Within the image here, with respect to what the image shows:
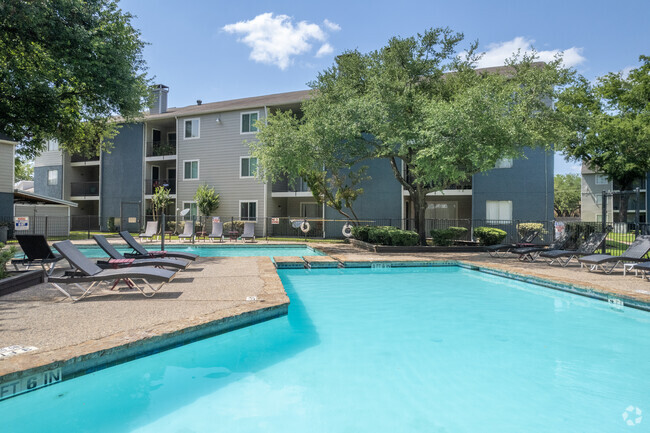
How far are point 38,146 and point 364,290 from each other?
1752cm

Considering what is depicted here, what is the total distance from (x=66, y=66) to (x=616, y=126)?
31103mm

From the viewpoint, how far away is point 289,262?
1181cm

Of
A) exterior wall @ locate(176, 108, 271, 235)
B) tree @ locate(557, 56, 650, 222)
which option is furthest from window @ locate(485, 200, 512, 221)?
exterior wall @ locate(176, 108, 271, 235)

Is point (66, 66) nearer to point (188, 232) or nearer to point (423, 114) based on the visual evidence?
point (188, 232)

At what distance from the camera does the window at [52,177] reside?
1182 inches

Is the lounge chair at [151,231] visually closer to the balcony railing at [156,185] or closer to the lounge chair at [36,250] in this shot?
the balcony railing at [156,185]

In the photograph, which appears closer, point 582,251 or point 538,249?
point 582,251

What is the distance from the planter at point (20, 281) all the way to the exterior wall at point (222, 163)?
1741cm

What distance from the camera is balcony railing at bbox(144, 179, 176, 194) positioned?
92.0 feet

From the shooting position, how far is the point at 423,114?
14.7 metres

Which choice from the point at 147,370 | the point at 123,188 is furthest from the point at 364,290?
the point at 123,188

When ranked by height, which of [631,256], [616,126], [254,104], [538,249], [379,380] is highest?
[254,104]

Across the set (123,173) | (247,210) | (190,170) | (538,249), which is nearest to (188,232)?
(247,210)

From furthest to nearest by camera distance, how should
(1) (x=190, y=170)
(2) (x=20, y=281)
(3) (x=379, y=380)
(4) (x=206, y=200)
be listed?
(1) (x=190, y=170), (4) (x=206, y=200), (2) (x=20, y=281), (3) (x=379, y=380)
